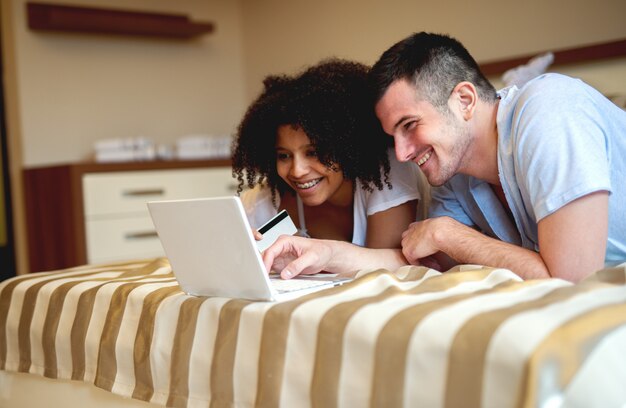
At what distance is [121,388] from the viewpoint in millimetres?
1264

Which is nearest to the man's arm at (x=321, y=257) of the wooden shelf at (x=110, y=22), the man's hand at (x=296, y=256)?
the man's hand at (x=296, y=256)

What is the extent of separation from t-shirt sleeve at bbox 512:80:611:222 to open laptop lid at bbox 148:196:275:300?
1.58ft

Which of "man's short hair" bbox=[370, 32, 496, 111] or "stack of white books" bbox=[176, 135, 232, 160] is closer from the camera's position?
"man's short hair" bbox=[370, 32, 496, 111]

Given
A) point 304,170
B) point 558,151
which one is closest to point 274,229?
point 304,170

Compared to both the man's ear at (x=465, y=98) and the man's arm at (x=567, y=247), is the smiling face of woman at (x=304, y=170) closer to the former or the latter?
the man's ear at (x=465, y=98)

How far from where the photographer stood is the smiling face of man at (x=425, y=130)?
57.4 inches

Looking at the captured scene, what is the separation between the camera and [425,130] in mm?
1459

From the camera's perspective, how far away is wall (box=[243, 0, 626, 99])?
2740mm

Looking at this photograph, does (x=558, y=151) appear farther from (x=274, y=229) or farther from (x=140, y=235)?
(x=140, y=235)

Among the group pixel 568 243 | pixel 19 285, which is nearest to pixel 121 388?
pixel 19 285

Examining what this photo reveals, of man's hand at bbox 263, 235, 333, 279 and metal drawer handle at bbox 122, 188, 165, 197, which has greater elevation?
man's hand at bbox 263, 235, 333, 279

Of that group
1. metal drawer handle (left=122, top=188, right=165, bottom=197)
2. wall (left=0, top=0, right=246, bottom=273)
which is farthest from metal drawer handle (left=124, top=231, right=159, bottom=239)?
wall (left=0, top=0, right=246, bottom=273)

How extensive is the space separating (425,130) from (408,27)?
2.12 meters

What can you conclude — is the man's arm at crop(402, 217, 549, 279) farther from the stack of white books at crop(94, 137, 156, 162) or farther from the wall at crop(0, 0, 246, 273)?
the wall at crop(0, 0, 246, 273)
